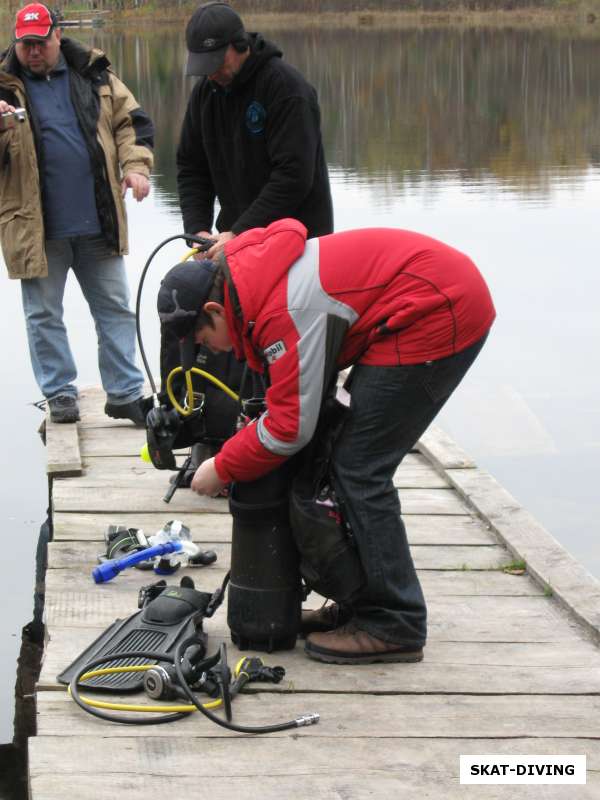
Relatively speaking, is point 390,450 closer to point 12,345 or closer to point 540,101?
point 12,345

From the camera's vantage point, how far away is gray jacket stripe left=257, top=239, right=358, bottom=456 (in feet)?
10.3

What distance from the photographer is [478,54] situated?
34656mm

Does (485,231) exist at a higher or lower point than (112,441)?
lower

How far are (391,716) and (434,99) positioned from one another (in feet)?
78.1

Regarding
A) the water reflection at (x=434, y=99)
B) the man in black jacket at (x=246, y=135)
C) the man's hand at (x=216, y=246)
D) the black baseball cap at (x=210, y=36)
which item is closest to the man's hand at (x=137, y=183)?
the man in black jacket at (x=246, y=135)

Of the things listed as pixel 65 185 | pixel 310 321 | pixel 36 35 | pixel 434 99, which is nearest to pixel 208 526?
pixel 310 321

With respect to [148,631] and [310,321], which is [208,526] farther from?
[310,321]

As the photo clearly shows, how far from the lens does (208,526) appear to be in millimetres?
4539

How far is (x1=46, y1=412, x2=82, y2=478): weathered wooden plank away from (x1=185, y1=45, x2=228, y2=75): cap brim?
1.50m

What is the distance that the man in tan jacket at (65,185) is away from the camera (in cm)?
534

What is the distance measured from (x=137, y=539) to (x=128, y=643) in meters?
0.79

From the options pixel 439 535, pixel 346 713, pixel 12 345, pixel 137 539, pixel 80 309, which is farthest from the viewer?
pixel 80 309

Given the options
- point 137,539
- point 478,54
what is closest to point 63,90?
point 137,539

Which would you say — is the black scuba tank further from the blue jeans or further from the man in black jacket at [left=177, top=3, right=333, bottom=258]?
the blue jeans
